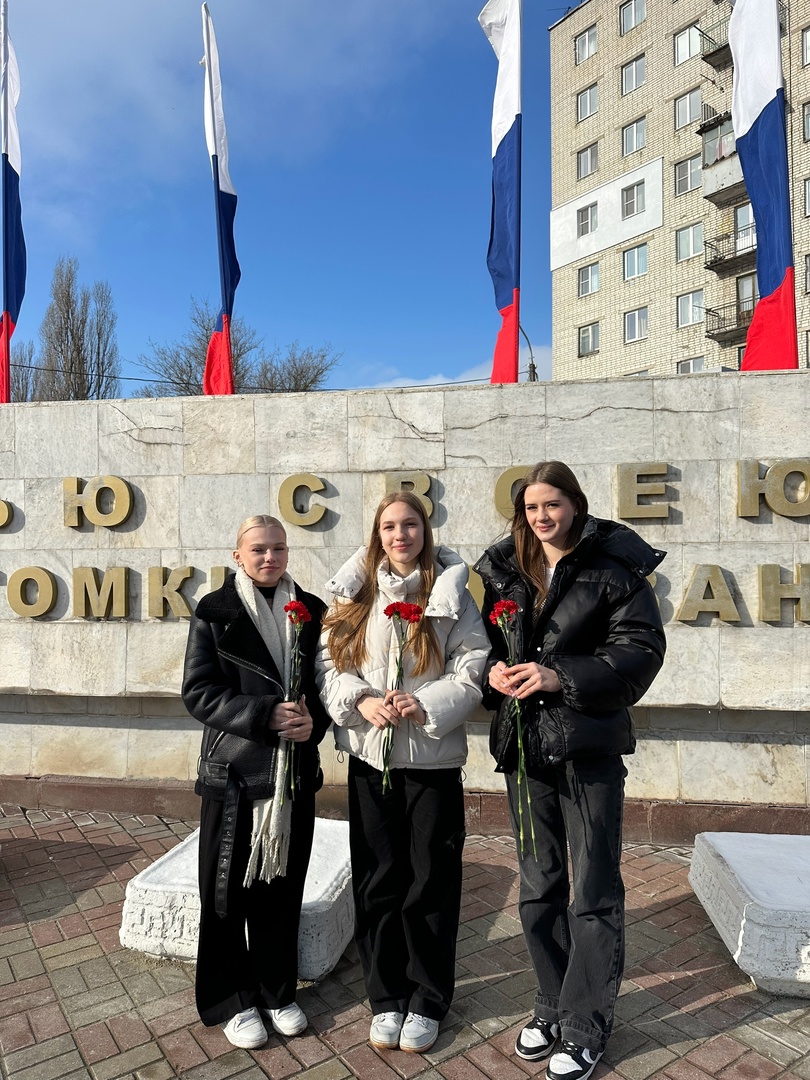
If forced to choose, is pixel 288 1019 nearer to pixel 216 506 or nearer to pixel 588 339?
pixel 216 506

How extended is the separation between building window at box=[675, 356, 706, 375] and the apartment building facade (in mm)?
38

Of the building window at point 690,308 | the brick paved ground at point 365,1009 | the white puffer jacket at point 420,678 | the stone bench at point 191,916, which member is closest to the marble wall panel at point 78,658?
the brick paved ground at point 365,1009

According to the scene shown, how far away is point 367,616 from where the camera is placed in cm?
276

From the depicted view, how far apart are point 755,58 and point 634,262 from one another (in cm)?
2214

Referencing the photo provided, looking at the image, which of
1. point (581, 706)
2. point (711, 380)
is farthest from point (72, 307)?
point (581, 706)

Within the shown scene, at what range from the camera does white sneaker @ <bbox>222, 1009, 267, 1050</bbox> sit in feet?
8.66

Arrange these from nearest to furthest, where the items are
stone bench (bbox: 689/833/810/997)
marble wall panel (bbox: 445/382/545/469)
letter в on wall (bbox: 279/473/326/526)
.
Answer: stone bench (bbox: 689/833/810/997) < marble wall panel (bbox: 445/382/545/469) < letter в on wall (bbox: 279/473/326/526)

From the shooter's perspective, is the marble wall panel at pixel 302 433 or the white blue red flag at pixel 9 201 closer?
the marble wall panel at pixel 302 433

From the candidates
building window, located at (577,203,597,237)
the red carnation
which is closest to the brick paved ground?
the red carnation

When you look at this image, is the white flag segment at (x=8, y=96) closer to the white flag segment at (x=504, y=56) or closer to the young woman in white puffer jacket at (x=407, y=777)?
the white flag segment at (x=504, y=56)

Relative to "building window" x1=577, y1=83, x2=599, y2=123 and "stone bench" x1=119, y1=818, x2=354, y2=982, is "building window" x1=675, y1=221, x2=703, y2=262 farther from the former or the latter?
"stone bench" x1=119, y1=818, x2=354, y2=982

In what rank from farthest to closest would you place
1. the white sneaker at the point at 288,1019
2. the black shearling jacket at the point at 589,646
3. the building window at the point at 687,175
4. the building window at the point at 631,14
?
the building window at the point at 631,14
the building window at the point at 687,175
the white sneaker at the point at 288,1019
the black shearling jacket at the point at 589,646

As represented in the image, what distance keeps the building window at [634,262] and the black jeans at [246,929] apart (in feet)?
87.0

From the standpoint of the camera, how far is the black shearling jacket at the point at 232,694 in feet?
8.63
